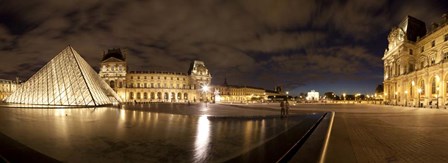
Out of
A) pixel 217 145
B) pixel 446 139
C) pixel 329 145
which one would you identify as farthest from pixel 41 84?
pixel 446 139

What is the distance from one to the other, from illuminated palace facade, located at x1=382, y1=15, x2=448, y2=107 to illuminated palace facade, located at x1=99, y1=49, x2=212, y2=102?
49.1m

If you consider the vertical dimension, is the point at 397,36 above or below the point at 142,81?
above

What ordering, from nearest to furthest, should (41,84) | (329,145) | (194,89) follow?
(329,145), (41,84), (194,89)

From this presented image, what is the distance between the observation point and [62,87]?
31359 millimetres

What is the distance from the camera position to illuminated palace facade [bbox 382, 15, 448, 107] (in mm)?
32594

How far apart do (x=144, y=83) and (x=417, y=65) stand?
71152mm

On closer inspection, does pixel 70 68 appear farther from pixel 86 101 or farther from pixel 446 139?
pixel 446 139

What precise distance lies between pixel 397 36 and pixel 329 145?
Result: 5281cm

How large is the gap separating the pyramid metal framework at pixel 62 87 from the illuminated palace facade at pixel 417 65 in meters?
42.6

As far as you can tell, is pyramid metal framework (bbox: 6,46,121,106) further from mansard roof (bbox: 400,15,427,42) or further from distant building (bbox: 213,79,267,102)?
distant building (bbox: 213,79,267,102)

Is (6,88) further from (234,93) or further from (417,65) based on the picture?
(417,65)

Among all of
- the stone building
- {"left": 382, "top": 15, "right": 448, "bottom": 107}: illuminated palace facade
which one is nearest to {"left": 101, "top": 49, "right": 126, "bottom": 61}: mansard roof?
the stone building

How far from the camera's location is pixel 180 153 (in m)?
5.85

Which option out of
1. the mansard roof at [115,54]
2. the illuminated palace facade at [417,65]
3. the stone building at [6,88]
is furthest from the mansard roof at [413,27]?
the stone building at [6,88]
